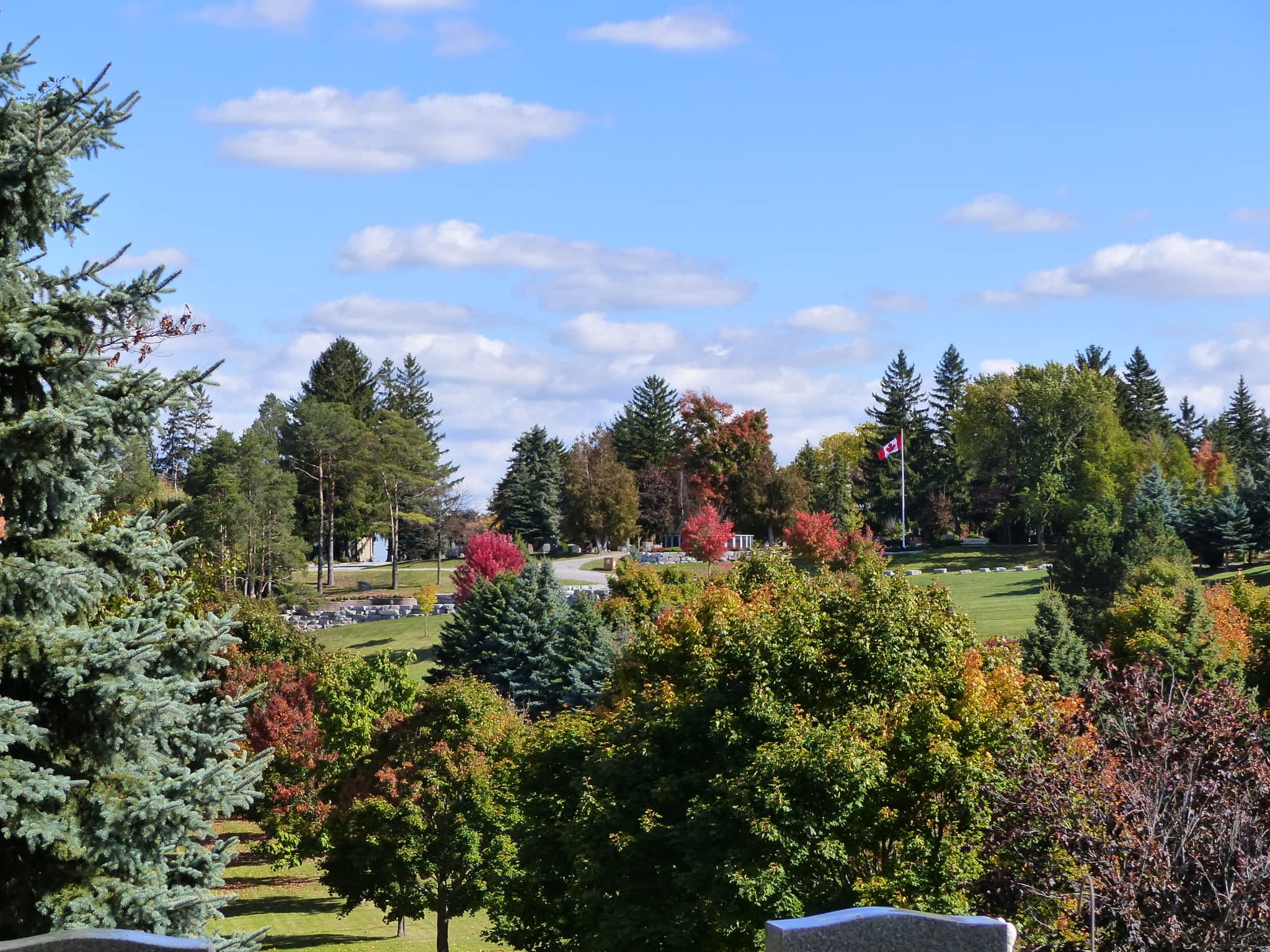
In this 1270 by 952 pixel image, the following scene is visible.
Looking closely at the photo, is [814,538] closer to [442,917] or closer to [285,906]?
[285,906]

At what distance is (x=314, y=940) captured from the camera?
111 ft

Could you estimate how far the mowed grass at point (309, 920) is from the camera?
33.4 metres

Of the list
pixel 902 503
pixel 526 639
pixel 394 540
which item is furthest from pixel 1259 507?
pixel 394 540

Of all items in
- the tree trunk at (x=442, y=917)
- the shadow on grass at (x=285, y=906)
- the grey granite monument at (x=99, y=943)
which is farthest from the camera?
the shadow on grass at (x=285, y=906)

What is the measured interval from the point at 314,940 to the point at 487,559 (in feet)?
123

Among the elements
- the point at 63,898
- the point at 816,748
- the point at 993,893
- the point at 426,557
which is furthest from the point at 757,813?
the point at 426,557

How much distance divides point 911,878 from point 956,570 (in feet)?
249

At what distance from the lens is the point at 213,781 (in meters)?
11.8

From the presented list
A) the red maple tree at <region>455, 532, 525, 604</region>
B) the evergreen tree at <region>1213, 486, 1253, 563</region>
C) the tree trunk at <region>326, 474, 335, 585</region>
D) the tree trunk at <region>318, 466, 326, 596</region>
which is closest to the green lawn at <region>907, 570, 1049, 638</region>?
the evergreen tree at <region>1213, 486, 1253, 563</region>

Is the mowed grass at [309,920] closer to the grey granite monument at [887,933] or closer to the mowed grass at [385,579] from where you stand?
the grey granite monument at [887,933]

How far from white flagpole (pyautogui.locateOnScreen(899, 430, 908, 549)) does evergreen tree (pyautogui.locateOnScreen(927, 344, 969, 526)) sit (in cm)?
253

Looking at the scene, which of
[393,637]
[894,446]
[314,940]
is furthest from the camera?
[894,446]

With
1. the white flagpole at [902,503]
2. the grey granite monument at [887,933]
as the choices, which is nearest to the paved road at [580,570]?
the white flagpole at [902,503]

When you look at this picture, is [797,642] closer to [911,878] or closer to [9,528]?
[911,878]
